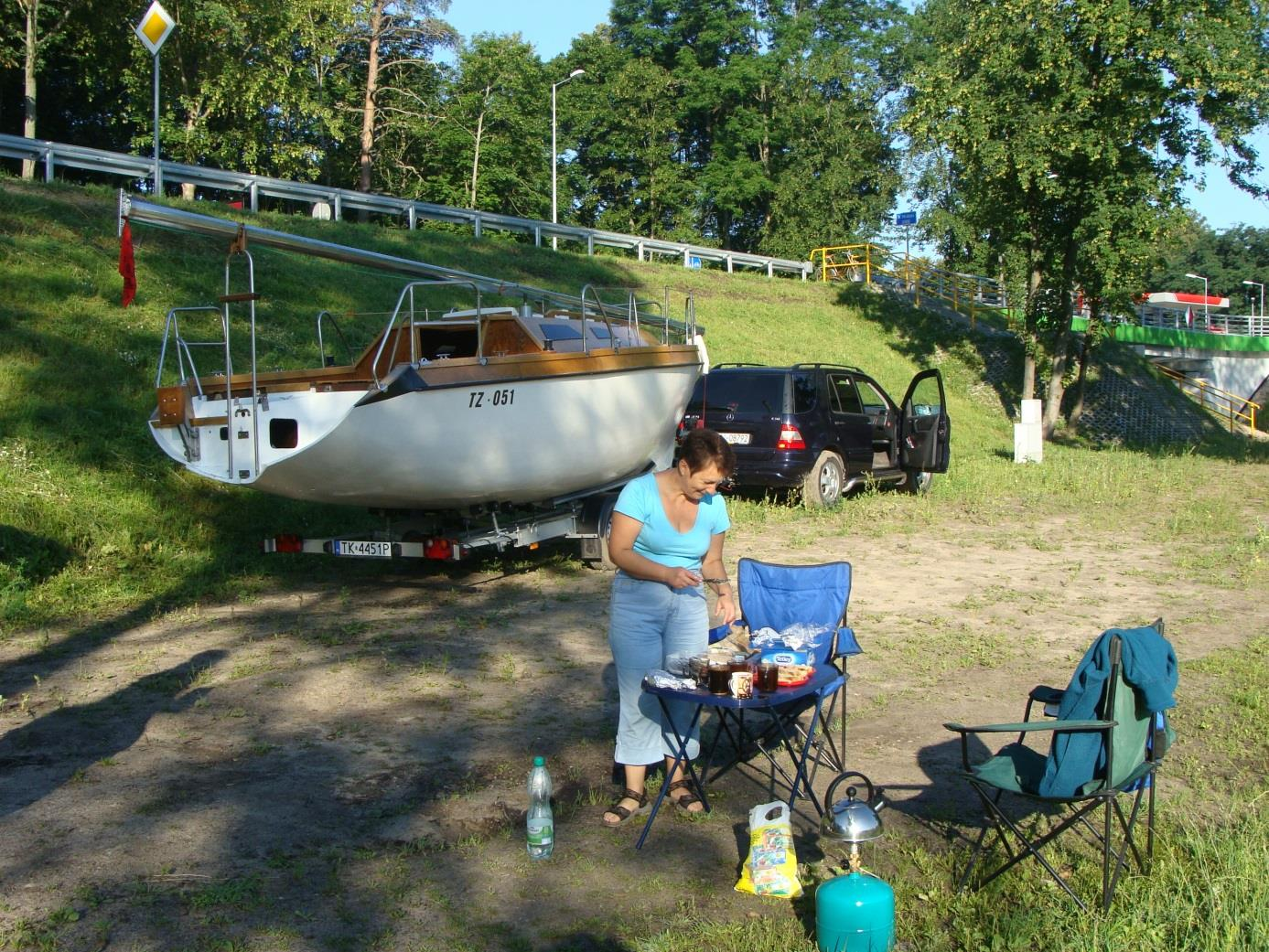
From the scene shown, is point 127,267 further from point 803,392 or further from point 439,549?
point 803,392

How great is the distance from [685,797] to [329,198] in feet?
71.3

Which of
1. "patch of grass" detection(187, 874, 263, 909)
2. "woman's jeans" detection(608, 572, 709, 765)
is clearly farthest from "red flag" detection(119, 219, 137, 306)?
"patch of grass" detection(187, 874, 263, 909)

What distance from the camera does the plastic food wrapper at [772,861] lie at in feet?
14.1

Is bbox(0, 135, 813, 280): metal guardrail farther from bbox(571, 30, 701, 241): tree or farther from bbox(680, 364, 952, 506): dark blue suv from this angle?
bbox(571, 30, 701, 241): tree

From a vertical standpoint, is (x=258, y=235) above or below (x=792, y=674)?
above

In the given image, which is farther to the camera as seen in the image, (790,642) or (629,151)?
(629,151)

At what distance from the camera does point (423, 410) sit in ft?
26.5

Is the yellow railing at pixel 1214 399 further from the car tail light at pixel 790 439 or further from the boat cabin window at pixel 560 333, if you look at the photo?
the boat cabin window at pixel 560 333

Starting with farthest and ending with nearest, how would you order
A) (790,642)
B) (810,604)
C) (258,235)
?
(258,235) < (810,604) < (790,642)

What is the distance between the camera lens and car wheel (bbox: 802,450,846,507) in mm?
13469

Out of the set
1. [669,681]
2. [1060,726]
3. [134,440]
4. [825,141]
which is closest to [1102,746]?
[1060,726]

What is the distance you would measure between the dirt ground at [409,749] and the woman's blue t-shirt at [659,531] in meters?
1.13

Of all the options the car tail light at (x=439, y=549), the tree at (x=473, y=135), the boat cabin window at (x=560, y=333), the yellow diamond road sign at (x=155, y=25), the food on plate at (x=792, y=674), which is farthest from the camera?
the tree at (x=473, y=135)

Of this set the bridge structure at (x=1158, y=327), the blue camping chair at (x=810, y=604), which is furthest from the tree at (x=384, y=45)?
the blue camping chair at (x=810, y=604)
